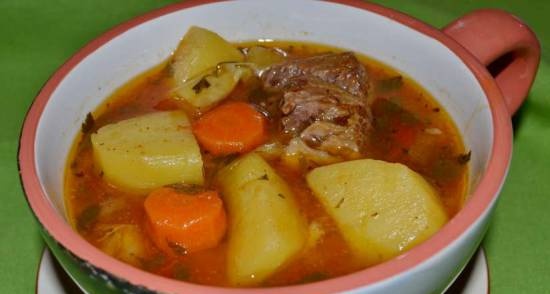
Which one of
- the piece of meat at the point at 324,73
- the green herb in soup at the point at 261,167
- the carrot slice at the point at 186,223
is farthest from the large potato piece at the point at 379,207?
the piece of meat at the point at 324,73

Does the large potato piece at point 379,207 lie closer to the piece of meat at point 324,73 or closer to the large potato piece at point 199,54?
the piece of meat at point 324,73

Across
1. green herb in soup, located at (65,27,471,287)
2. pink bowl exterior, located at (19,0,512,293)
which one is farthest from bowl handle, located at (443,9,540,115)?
green herb in soup, located at (65,27,471,287)

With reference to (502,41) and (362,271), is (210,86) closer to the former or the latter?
(502,41)

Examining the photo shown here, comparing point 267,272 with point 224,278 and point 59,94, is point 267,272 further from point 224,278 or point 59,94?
point 59,94

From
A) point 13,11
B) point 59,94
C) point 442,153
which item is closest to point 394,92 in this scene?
point 442,153

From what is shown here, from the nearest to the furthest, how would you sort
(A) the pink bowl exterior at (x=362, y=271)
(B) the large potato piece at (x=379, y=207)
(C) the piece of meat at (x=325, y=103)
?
(A) the pink bowl exterior at (x=362, y=271) < (B) the large potato piece at (x=379, y=207) < (C) the piece of meat at (x=325, y=103)

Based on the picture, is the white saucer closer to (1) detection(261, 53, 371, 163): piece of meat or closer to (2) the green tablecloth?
(2) the green tablecloth
